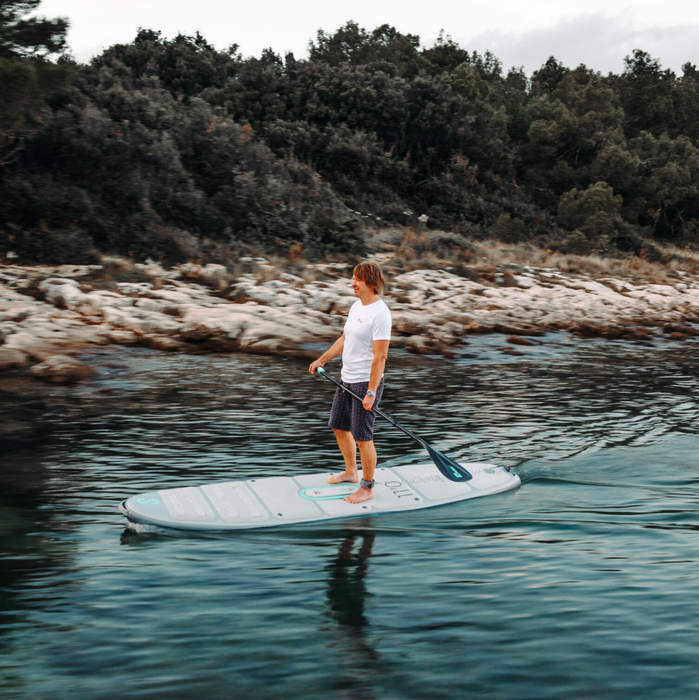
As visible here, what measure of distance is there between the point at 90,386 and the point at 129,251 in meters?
9.46

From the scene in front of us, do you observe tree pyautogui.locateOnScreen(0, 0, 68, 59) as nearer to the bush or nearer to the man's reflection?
the bush

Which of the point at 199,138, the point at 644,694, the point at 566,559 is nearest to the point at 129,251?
the point at 199,138

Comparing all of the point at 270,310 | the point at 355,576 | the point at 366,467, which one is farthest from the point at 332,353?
the point at 270,310

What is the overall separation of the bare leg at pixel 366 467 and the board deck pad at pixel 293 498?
0.14 ft

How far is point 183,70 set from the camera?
33.5m

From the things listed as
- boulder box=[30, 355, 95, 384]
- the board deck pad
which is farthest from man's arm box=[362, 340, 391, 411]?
boulder box=[30, 355, 95, 384]

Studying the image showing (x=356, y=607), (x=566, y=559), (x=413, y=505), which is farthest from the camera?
(x=413, y=505)

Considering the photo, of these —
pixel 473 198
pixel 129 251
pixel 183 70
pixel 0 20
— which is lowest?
pixel 129 251

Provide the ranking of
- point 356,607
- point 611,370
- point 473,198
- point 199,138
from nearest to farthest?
point 356,607
point 611,370
point 199,138
point 473,198

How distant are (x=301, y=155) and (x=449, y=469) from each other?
24997 millimetres

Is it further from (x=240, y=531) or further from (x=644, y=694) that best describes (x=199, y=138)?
(x=644, y=694)

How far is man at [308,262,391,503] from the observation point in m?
5.71

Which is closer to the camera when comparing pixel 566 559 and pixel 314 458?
pixel 566 559

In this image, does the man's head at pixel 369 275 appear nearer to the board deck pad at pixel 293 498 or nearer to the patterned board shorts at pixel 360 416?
the patterned board shorts at pixel 360 416
